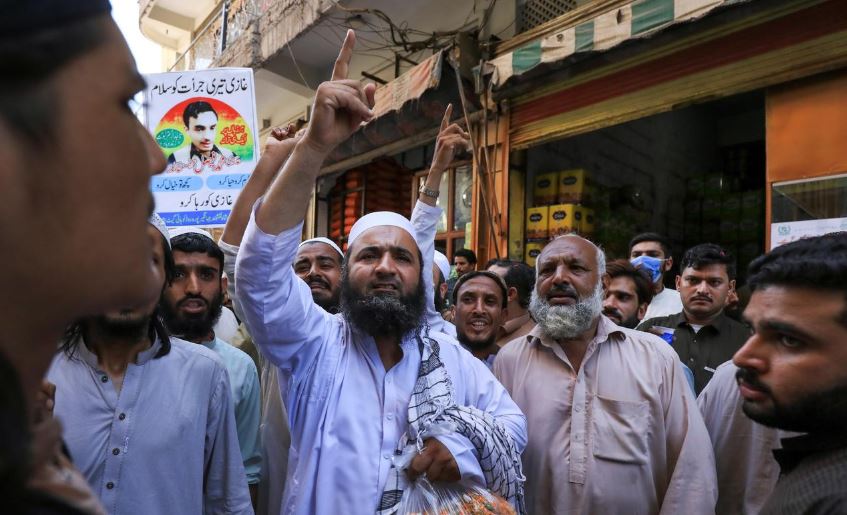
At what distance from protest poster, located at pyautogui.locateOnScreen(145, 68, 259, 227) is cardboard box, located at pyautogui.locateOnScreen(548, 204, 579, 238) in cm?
347

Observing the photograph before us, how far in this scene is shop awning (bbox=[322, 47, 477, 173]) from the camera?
6645mm

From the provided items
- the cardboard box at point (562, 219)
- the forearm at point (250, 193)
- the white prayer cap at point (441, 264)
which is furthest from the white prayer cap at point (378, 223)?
the cardboard box at point (562, 219)

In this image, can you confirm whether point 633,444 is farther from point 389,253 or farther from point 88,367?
A: point 88,367

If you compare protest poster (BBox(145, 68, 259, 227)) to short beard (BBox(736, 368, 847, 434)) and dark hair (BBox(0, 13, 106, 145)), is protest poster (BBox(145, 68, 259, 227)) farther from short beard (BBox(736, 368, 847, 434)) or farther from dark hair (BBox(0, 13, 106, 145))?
dark hair (BBox(0, 13, 106, 145))

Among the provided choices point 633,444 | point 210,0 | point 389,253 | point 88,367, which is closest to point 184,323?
point 88,367

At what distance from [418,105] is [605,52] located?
7.96 ft

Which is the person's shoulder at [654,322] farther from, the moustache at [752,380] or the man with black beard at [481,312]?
the moustache at [752,380]

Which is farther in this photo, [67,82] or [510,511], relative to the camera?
[510,511]

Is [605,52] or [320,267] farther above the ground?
[605,52]

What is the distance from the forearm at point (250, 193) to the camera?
2.39 metres

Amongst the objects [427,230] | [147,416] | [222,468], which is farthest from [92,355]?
[427,230]

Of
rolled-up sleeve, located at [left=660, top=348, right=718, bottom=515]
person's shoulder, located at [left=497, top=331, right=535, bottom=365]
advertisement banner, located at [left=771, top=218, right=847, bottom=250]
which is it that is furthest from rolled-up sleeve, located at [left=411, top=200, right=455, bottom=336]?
advertisement banner, located at [left=771, top=218, right=847, bottom=250]

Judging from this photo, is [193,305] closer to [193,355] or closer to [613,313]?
[193,355]

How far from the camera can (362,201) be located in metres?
9.48
